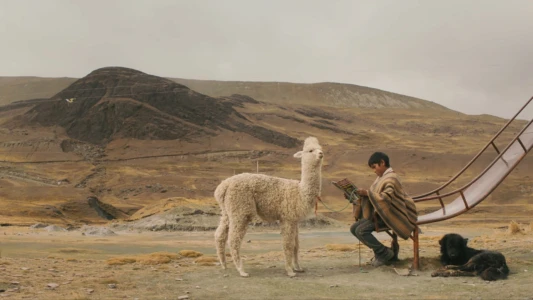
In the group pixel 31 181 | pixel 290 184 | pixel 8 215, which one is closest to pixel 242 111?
pixel 31 181

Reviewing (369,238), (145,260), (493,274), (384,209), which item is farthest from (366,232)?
(145,260)

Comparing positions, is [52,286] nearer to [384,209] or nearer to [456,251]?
[384,209]

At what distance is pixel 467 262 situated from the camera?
31.2ft

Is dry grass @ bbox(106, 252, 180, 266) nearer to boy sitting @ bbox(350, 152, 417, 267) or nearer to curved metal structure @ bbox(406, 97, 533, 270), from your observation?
boy sitting @ bbox(350, 152, 417, 267)

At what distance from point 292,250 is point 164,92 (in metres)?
112

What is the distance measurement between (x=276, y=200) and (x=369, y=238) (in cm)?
199

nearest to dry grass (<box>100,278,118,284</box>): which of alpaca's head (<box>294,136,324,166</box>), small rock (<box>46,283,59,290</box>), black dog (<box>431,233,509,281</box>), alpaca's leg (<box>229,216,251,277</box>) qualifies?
small rock (<box>46,283,59,290</box>)

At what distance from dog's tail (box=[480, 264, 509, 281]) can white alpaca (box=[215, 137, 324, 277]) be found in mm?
3319

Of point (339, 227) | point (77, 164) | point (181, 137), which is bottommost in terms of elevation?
point (339, 227)

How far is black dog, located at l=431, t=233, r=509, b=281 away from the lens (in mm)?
8916

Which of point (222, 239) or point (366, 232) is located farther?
point (222, 239)

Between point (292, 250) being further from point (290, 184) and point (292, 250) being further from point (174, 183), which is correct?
point (174, 183)

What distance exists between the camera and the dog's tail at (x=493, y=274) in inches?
345

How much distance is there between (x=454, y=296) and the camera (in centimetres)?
761
